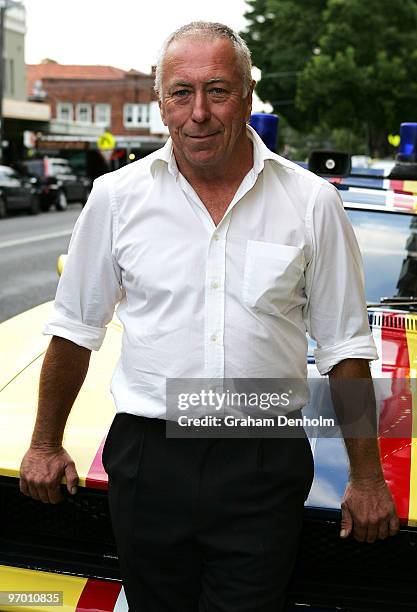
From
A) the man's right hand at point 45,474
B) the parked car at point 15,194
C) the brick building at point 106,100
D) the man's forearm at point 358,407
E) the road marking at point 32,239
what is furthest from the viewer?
the brick building at point 106,100

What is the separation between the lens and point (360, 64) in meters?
36.8

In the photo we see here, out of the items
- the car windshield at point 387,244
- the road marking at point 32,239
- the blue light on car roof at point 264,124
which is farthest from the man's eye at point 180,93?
the road marking at point 32,239

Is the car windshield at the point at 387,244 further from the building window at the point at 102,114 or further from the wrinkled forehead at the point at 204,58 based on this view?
the building window at the point at 102,114

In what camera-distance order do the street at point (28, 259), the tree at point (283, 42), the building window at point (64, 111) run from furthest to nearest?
the building window at point (64, 111) → the tree at point (283, 42) → the street at point (28, 259)

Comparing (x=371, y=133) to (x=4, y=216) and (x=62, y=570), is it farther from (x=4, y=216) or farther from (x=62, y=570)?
(x=62, y=570)

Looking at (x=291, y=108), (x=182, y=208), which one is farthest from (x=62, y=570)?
(x=291, y=108)

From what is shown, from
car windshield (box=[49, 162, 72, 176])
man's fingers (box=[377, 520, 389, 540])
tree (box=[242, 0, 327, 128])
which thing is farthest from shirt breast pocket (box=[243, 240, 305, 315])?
tree (box=[242, 0, 327, 128])

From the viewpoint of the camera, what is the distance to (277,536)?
6.30 feet

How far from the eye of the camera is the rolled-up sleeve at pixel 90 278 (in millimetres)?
2035

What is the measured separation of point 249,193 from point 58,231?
57.6 feet

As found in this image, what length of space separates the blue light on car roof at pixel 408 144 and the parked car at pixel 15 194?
19269mm

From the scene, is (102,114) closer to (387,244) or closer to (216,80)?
(387,244)

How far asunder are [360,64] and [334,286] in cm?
3664

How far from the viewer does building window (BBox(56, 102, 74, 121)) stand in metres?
73.1
